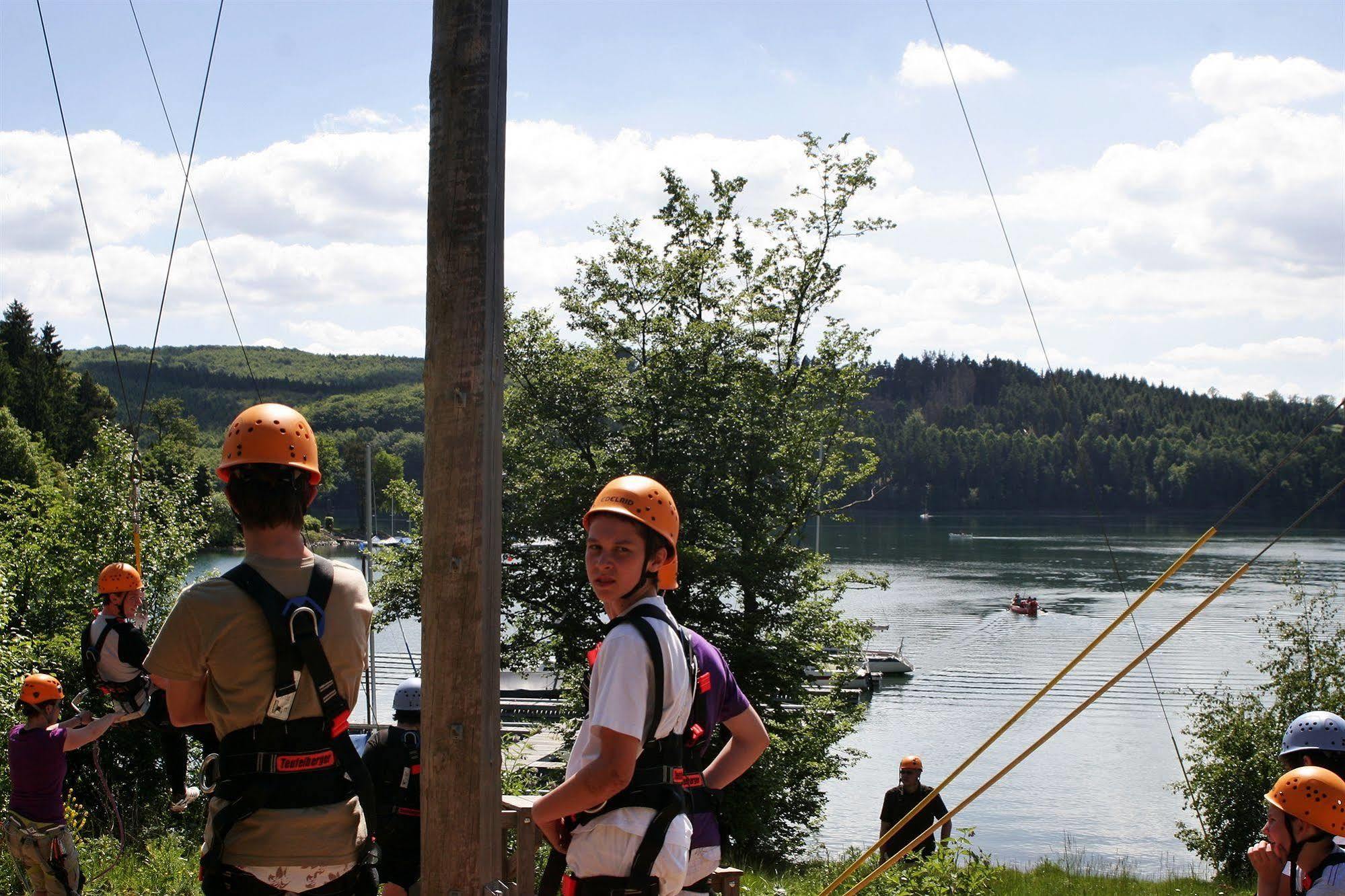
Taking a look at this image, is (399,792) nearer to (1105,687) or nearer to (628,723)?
(628,723)

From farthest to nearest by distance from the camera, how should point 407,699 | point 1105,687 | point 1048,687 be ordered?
point 407,699 → point 1048,687 → point 1105,687

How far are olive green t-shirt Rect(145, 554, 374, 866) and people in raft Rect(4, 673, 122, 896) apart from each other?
15.1 feet

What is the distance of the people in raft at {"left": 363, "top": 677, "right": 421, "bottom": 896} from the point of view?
5191 mm

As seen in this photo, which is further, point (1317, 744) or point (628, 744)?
point (1317, 744)

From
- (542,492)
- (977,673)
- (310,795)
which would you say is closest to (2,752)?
(310,795)

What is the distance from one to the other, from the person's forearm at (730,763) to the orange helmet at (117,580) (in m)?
5.27

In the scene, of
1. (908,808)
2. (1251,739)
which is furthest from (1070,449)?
(908,808)

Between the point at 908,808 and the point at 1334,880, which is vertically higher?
the point at 1334,880

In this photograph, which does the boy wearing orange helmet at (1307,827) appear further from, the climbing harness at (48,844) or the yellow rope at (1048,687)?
the climbing harness at (48,844)

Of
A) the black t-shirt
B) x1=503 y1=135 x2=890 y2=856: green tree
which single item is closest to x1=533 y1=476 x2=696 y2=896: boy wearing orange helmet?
the black t-shirt

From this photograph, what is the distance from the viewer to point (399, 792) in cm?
555

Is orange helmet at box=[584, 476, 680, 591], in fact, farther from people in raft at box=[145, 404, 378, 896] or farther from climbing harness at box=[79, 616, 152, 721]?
climbing harness at box=[79, 616, 152, 721]

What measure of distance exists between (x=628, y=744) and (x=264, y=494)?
1.23 meters

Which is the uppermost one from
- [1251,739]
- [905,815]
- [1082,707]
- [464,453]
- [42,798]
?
[464,453]
